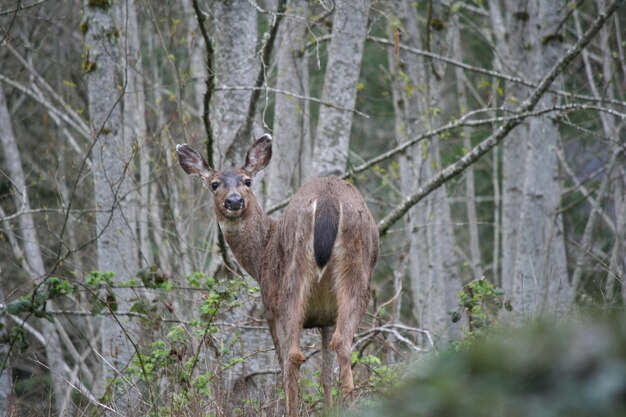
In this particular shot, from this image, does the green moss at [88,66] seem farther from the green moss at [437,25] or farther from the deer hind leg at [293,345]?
the green moss at [437,25]

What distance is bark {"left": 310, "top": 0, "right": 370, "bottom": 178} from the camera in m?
10.1

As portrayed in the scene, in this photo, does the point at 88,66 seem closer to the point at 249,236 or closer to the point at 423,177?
the point at 249,236

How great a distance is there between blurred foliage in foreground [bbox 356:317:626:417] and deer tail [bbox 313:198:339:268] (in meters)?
3.73

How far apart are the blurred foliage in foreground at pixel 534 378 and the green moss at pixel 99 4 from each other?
822 centimetres

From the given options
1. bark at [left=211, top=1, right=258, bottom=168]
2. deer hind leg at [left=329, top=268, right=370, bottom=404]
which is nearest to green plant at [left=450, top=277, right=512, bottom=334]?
deer hind leg at [left=329, top=268, right=370, bottom=404]

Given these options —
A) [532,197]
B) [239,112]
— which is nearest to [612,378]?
[239,112]

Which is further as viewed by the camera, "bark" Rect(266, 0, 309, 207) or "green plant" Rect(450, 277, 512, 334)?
"bark" Rect(266, 0, 309, 207)

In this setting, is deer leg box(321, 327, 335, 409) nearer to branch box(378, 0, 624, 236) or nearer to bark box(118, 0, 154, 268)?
branch box(378, 0, 624, 236)

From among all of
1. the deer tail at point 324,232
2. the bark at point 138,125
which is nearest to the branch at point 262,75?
the deer tail at point 324,232

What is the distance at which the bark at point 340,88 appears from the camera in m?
10.1

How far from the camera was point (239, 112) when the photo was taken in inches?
383

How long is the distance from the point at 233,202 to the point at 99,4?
3.59m

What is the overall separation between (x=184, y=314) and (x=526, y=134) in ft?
19.7

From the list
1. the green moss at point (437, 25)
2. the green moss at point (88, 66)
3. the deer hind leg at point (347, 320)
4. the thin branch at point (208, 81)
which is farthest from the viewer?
the green moss at point (437, 25)
